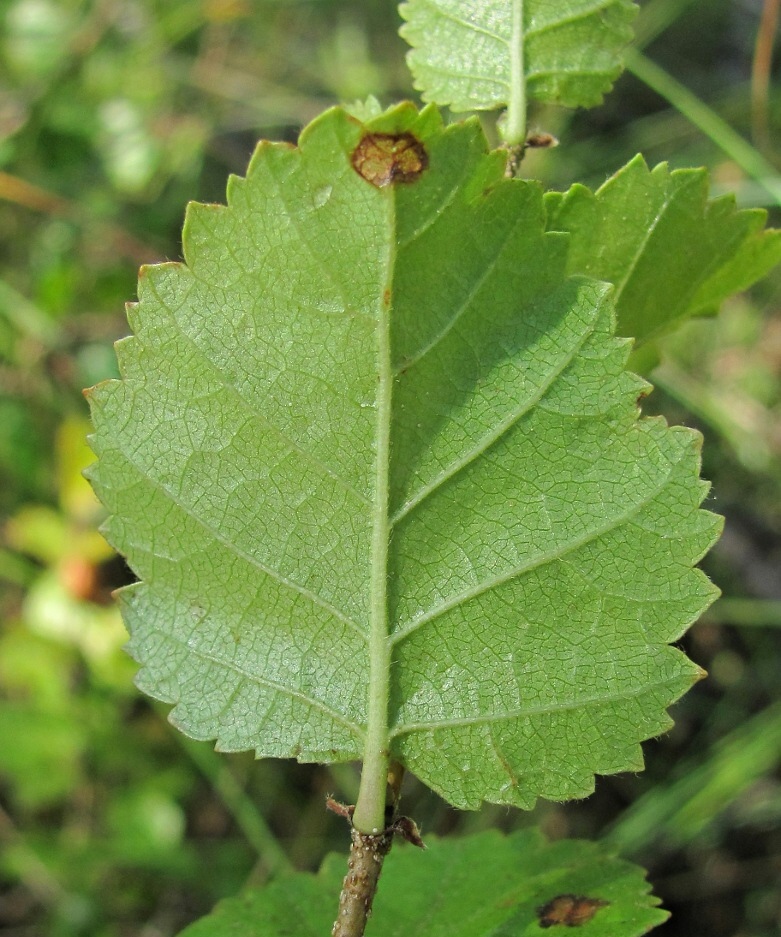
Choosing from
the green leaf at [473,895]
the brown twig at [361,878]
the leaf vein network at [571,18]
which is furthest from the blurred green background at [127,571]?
the brown twig at [361,878]

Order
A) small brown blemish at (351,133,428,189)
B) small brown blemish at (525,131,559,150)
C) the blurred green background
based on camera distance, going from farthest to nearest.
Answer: the blurred green background < small brown blemish at (525,131,559,150) < small brown blemish at (351,133,428,189)

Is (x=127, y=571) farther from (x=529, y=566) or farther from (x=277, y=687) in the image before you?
(x=529, y=566)

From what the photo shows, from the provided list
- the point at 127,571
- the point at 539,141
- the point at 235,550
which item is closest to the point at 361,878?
the point at 235,550

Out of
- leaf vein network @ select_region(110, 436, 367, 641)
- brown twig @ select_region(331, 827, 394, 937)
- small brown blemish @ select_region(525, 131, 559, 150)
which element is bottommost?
brown twig @ select_region(331, 827, 394, 937)

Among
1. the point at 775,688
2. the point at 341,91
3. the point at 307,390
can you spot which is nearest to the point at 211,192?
the point at 341,91

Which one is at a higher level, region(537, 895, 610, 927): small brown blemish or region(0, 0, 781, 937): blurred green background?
region(0, 0, 781, 937): blurred green background

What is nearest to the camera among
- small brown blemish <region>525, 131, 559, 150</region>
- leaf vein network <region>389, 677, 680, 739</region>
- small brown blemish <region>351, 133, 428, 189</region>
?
small brown blemish <region>351, 133, 428, 189</region>

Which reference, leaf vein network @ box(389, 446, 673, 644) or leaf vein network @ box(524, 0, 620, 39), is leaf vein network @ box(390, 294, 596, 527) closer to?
leaf vein network @ box(389, 446, 673, 644)

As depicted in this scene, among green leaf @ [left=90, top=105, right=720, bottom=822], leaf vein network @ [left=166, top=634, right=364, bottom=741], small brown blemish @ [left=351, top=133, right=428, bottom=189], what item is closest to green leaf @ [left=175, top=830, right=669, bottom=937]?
green leaf @ [left=90, top=105, right=720, bottom=822]
